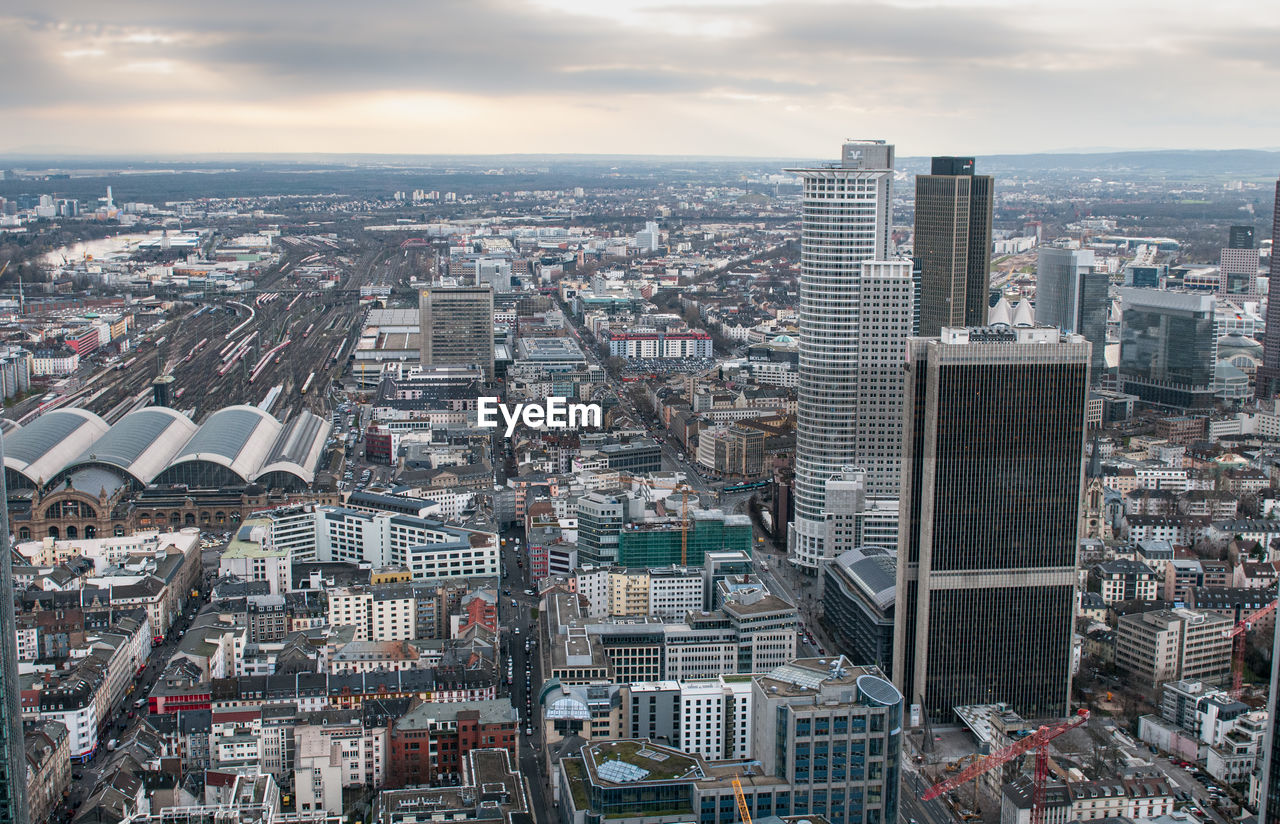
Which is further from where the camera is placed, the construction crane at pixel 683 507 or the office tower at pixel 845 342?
the office tower at pixel 845 342

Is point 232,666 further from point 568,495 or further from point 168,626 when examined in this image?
point 568,495

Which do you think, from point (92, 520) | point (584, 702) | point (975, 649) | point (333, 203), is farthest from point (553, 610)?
point (333, 203)

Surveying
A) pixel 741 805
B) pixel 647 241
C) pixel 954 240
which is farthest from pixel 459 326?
pixel 647 241

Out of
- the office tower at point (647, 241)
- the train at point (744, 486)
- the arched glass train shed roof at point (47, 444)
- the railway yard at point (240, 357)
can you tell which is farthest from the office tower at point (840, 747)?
the office tower at point (647, 241)

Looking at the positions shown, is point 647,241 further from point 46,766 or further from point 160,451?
point 46,766

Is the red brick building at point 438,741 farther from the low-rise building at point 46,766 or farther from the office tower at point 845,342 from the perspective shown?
the office tower at point 845,342

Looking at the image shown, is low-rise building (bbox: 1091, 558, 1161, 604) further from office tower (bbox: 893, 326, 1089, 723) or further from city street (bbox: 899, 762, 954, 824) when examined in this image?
city street (bbox: 899, 762, 954, 824)
